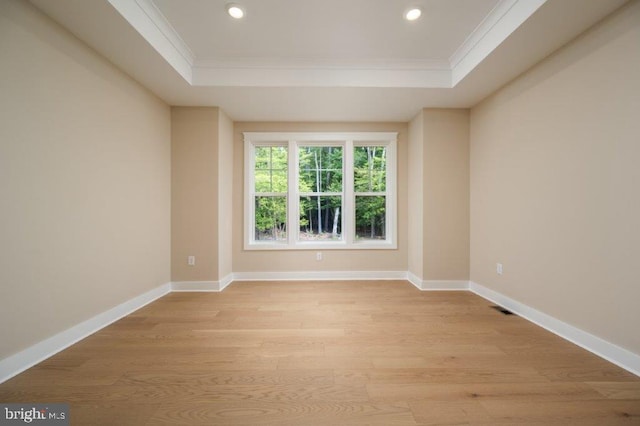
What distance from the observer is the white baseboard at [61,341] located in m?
1.60

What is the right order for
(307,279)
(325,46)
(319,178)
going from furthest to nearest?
(319,178) → (307,279) → (325,46)

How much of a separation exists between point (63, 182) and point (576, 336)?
4243 mm

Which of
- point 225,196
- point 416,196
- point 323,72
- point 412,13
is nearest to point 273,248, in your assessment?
point 225,196

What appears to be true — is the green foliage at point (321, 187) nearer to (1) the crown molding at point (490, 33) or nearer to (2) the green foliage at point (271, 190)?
(2) the green foliage at point (271, 190)

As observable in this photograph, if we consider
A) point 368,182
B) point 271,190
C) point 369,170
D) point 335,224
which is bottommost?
point 335,224

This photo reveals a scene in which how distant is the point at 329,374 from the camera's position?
163 centimetres

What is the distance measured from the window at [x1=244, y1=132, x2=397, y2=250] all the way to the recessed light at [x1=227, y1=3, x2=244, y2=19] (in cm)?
191

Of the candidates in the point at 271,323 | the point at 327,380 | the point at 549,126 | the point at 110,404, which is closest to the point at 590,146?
the point at 549,126

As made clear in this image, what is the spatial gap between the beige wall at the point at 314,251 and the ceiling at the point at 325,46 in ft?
1.60

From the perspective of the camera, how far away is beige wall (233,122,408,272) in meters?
3.92

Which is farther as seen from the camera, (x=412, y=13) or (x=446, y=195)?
(x=446, y=195)

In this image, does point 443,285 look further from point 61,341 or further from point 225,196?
point 61,341

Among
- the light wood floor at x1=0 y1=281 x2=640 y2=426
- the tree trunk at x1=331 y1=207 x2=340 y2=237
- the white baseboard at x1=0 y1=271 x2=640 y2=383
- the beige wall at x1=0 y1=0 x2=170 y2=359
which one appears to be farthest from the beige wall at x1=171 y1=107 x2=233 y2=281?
the tree trunk at x1=331 y1=207 x2=340 y2=237

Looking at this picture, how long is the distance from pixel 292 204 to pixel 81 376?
2896 mm
